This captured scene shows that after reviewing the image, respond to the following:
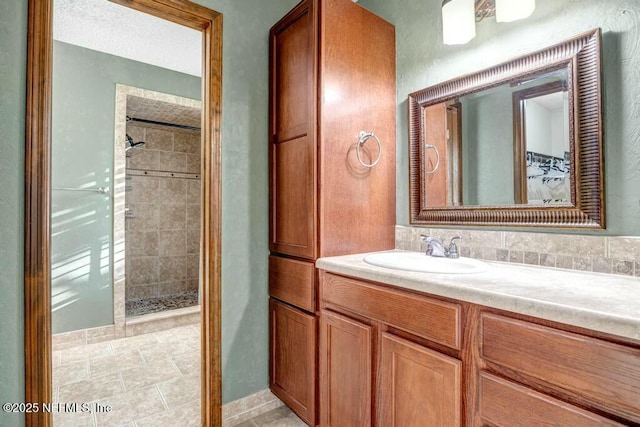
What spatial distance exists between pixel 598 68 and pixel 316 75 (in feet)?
3.70

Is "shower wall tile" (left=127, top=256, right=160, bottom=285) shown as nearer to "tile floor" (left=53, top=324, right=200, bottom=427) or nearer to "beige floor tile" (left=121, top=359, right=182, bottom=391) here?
"tile floor" (left=53, top=324, right=200, bottom=427)

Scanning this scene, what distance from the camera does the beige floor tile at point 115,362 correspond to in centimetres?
234

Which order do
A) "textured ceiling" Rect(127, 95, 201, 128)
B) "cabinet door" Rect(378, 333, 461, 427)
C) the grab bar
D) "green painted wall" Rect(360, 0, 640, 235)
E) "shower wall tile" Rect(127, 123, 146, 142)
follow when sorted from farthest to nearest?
"shower wall tile" Rect(127, 123, 146, 142) < "textured ceiling" Rect(127, 95, 201, 128) < the grab bar < "green painted wall" Rect(360, 0, 640, 235) < "cabinet door" Rect(378, 333, 461, 427)

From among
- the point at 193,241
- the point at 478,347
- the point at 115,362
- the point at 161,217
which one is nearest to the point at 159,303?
the point at 193,241

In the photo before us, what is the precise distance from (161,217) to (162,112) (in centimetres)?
135

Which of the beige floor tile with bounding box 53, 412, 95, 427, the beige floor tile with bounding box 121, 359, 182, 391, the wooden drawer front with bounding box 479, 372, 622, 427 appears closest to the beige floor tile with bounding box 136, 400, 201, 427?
the beige floor tile with bounding box 53, 412, 95, 427

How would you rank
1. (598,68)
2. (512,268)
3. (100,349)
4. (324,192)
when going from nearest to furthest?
1. (598,68)
2. (512,268)
3. (324,192)
4. (100,349)

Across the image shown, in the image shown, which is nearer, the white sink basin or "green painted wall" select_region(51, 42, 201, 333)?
the white sink basin

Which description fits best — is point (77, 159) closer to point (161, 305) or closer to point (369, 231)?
point (161, 305)

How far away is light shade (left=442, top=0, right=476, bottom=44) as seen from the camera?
153cm

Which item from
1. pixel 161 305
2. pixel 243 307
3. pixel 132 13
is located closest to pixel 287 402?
pixel 243 307

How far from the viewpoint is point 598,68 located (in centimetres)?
116

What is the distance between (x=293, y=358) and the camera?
1727 mm

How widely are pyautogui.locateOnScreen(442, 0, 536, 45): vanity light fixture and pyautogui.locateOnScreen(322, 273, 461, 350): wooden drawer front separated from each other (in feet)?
4.15
